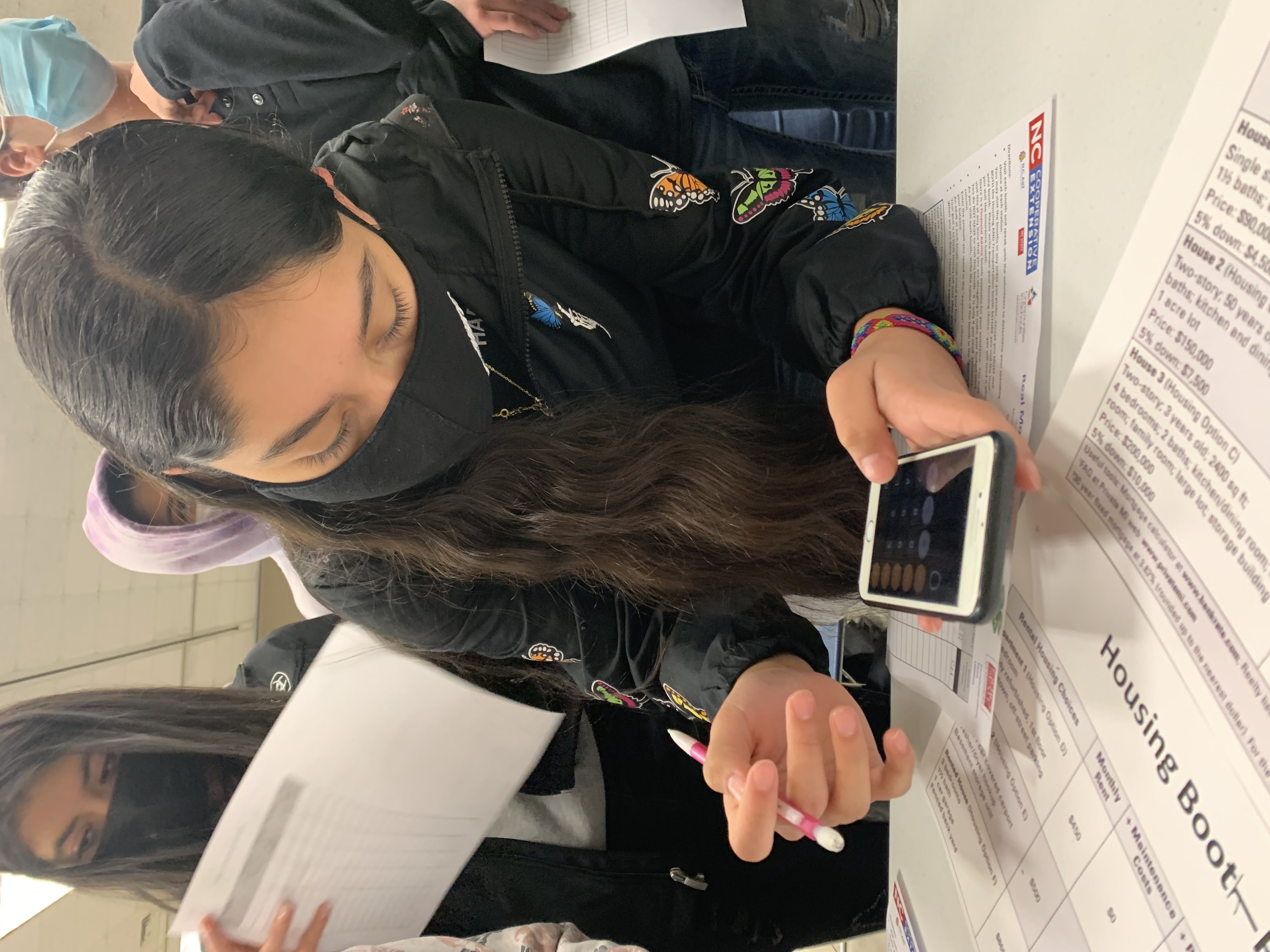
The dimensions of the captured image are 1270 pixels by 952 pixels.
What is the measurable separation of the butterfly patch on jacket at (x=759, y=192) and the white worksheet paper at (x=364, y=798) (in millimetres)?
538

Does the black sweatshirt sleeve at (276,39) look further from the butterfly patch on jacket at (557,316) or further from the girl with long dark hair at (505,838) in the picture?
the girl with long dark hair at (505,838)

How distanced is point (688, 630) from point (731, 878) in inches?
14.1

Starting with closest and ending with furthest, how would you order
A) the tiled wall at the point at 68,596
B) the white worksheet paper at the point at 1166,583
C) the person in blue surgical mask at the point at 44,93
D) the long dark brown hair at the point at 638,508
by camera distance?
the white worksheet paper at the point at 1166,583 < the long dark brown hair at the point at 638,508 < the person in blue surgical mask at the point at 44,93 < the tiled wall at the point at 68,596

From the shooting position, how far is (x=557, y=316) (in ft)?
2.18

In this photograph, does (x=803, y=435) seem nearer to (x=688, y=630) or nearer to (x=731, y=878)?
(x=688, y=630)

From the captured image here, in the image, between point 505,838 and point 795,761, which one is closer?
point 795,761

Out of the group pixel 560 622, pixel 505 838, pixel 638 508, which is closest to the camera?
pixel 638 508

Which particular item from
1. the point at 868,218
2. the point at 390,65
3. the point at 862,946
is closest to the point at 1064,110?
the point at 868,218

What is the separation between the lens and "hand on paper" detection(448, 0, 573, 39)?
711 mm

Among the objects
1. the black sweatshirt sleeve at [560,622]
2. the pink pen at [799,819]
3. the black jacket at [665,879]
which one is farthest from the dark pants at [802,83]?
the black jacket at [665,879]

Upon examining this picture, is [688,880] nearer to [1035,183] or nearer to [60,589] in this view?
[1035,183]

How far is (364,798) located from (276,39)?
85 centimetres

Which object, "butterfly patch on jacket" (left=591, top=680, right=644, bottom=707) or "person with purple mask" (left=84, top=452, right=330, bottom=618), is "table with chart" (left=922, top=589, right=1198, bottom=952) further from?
"person with purple mask" (left=84, top=452, right=330, bottom=618)

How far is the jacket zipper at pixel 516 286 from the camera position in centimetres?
63
